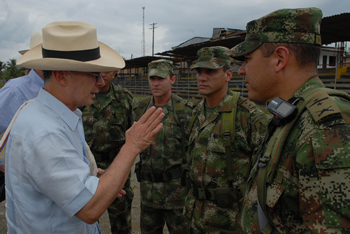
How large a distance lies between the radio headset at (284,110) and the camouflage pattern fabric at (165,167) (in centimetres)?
208

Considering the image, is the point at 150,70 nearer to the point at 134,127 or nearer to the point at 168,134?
the point at 168,134

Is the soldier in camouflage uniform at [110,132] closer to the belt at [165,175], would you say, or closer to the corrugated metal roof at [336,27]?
the belt at [165,175]

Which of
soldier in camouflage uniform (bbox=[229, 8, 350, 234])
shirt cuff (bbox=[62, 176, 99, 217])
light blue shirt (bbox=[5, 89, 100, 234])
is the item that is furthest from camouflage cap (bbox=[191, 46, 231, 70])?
shirt cuff (bbox=[62, 176, 99, 217])

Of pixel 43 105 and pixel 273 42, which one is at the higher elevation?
pixel 273 42

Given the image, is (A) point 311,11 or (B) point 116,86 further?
(B) point 116,86

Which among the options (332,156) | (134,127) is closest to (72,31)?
(134,127)

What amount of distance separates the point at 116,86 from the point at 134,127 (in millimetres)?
2593

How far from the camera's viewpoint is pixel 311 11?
133 centimetres

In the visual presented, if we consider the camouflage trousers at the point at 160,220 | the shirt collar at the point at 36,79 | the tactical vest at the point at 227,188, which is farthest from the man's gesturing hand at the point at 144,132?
the shirt collar at the point at 36,79

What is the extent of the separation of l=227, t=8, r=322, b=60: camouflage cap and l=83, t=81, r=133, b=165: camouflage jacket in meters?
2.85

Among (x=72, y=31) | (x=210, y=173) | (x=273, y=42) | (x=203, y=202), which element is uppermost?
(x=72, y=31)

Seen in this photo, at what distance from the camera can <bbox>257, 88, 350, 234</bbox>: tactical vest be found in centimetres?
112

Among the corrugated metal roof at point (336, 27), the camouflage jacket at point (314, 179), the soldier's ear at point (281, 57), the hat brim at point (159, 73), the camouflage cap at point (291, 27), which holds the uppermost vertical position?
the corrugated metal roof at point (336, 27)

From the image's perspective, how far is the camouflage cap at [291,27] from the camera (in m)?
1.31
